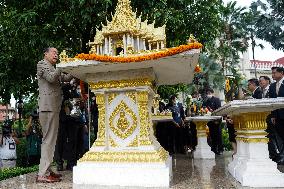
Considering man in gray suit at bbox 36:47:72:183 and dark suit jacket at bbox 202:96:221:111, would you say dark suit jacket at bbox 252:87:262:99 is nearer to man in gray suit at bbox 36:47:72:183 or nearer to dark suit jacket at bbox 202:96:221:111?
dark suit jacket at bbox 202:96:221:111

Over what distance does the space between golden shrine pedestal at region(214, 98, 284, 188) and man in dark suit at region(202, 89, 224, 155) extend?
14.7ft

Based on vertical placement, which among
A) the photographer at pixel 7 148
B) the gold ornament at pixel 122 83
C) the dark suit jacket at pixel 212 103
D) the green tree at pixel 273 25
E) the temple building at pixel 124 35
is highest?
the green tree at pixel 273 25

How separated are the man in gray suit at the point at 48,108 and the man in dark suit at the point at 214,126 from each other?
5.28 m

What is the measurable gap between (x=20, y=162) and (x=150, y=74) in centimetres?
750

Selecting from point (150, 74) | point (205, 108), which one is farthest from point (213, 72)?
point (150, 74)

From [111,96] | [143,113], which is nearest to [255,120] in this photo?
[143,113]

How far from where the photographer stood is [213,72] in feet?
95.9

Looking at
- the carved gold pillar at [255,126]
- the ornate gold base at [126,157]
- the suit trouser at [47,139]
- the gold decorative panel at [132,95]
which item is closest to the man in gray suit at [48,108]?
the suit trouser at [47,139]

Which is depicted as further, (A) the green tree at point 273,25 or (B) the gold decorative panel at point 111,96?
(A) the green tree at point 273,25

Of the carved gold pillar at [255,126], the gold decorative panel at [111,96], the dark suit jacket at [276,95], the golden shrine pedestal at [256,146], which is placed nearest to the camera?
the golden shrine pedestal at [256,146]

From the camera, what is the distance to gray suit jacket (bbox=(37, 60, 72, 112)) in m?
5.06

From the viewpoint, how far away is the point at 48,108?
5.13 metres

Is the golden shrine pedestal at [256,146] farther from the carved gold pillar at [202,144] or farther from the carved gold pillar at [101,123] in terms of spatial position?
the carved gold pillar at [202,144]

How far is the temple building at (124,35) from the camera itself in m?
5.42
